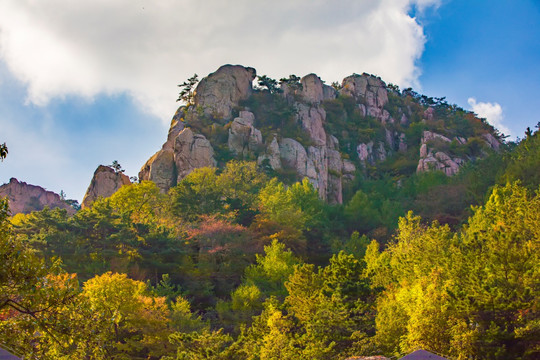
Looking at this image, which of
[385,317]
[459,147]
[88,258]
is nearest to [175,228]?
[88,258]

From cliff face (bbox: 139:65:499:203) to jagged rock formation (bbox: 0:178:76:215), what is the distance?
680 inches

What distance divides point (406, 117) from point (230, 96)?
32087 millimetres

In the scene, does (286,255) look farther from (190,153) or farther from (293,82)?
(293,82)

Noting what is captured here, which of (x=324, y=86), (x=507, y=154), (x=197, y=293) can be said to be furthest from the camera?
(x=324, y=86)

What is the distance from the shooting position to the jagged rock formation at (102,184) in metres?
63.5

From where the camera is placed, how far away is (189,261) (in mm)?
40781

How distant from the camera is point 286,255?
131ft

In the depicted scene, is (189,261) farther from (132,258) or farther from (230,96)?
(230,96)

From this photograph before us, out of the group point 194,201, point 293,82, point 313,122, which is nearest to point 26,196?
point 194,201

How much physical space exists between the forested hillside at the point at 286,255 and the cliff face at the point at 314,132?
386 millimetres

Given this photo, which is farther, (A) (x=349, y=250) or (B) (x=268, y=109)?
(B) (x=268, y=109)

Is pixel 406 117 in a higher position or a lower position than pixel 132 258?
higher

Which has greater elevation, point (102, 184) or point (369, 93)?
point (369, 93)

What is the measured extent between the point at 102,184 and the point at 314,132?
94.2 ft
